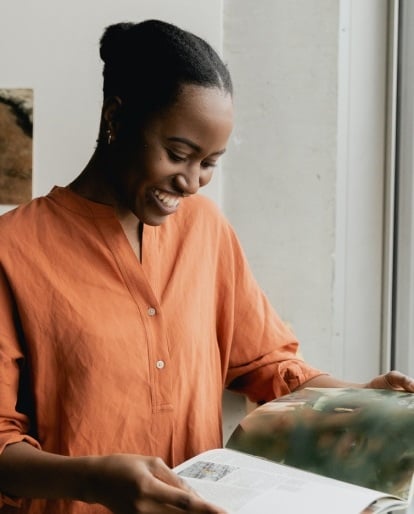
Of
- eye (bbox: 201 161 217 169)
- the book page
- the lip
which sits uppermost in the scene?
eye (bbox: 201 161 217 169)

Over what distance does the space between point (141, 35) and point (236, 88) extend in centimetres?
41

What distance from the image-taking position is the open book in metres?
0.75

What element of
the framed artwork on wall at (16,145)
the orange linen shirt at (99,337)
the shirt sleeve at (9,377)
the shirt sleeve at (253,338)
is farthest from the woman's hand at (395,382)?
the framed artwork on wall at (16,145)

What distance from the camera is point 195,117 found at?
846 millimetres

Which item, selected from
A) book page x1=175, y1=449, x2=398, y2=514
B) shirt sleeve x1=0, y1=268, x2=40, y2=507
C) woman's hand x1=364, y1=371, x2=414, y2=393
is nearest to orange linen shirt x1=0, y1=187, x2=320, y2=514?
shirt sleeve x1=0, y1=268, x2=40, y2=507

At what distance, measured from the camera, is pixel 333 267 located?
1276mm

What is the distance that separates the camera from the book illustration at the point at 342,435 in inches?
31.7

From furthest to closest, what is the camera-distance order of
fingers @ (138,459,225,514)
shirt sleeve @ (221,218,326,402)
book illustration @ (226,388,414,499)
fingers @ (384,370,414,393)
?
1. shirt sleeve @ (221,218,326,402)
2. fingers @ (384,370,414,393)
3. book illustration @ (226,388,414,499)
4. fingers @ (138,459,225,514)

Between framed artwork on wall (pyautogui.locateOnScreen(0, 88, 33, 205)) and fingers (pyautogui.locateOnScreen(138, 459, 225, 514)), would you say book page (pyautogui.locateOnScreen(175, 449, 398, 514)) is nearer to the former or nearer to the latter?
fingers (pyautogui.locateOnScreen(138, 459, 225, 514))

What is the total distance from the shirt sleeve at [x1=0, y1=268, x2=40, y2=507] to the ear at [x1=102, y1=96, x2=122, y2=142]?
0.21 meters

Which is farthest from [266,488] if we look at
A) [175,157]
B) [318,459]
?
[175,157]

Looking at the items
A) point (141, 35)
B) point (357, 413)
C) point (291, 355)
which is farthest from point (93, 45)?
point (357, 413)

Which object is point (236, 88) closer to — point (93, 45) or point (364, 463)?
point (93, 45)

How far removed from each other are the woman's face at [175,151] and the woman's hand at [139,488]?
0.30 meters
